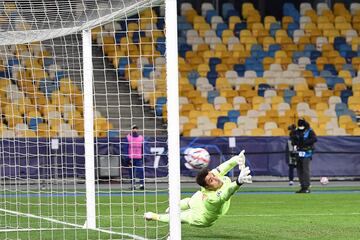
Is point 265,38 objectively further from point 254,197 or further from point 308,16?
point 254,197

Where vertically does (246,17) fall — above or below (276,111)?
above

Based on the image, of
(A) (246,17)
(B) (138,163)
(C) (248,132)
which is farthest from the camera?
(A) (246,17)

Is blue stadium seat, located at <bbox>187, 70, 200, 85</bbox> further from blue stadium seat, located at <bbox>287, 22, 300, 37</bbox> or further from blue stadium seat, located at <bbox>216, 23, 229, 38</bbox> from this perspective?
blue stadium seat, located at <bbox>287, 22, 300, 37</bbox>

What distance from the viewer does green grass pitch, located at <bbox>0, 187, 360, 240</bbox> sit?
16.9 meters

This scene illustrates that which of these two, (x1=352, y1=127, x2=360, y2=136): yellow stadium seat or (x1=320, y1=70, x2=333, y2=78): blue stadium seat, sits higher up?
(x1=320, y1=70, x2=333, y2=78): blue stadium seat

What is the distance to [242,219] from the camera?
20031 millimetres

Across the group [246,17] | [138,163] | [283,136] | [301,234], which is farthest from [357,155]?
[301,234]

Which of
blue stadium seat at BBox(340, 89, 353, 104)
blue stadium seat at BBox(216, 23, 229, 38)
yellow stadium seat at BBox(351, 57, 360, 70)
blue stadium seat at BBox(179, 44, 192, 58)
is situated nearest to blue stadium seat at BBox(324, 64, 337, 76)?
yellow stadium seat at BBox(351, 57, 360, 70)

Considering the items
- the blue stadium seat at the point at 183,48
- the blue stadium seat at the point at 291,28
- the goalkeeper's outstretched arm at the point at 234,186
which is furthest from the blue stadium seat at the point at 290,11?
the goalkeeper's outstretched arm at the point at 234,186

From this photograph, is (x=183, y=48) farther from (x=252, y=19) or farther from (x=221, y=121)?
(x=221, y=121)

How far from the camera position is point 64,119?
28.5 metres

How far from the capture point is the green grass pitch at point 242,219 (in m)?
16.9

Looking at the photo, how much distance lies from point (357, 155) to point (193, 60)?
811 cm

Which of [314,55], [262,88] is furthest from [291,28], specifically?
[262,88]
